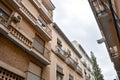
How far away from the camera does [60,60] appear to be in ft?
52.0

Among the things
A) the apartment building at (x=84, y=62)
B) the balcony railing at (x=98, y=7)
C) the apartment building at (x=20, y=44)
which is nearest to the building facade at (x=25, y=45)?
the apartment building at (x=20, y=44)

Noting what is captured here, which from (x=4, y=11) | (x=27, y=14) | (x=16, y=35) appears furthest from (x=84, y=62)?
(x=4, y=11)

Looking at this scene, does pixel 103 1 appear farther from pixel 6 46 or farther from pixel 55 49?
pixel 55 49

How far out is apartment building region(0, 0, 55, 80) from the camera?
8570 millimetres

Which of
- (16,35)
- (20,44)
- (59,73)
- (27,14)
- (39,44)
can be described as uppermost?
(27,14)

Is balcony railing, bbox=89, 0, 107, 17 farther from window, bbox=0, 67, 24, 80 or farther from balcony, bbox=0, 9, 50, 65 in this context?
window, bbox=0, 67, 24, 80

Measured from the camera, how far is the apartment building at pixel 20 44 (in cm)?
857

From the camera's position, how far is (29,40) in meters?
10.6

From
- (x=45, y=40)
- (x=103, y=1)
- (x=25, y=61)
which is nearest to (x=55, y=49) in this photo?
(x=45, y=40)

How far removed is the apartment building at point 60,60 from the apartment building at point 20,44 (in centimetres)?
153

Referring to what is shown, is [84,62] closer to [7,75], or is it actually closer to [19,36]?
[19,36]

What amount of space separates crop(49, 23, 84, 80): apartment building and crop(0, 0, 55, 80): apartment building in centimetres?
153

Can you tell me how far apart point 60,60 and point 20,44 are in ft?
23.1

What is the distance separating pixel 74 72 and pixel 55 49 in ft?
17.4
